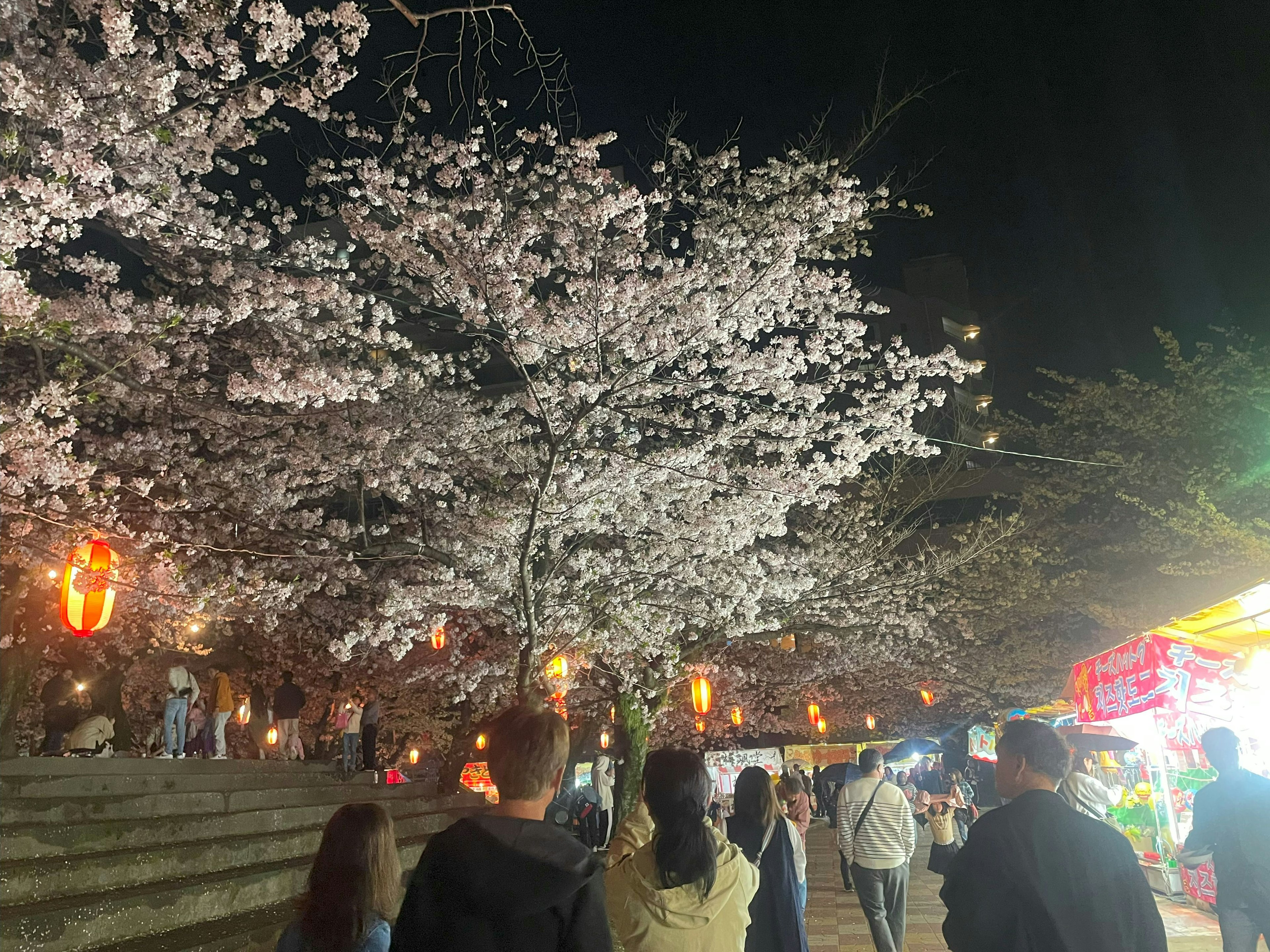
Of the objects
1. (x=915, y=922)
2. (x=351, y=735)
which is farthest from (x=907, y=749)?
(x=351, y=735)

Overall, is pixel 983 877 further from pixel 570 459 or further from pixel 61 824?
pixel 570 459

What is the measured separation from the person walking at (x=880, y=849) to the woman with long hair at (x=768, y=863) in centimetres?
205

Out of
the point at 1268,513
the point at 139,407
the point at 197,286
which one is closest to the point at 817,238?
the point at 197,286

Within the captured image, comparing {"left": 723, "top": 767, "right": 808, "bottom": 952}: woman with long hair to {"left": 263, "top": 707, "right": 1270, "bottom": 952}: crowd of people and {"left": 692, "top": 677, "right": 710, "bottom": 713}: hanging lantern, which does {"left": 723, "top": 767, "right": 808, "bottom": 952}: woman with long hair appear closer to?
{"left": 263, "top": 707, "right": 1270, "bottom": 952}: crowd of people

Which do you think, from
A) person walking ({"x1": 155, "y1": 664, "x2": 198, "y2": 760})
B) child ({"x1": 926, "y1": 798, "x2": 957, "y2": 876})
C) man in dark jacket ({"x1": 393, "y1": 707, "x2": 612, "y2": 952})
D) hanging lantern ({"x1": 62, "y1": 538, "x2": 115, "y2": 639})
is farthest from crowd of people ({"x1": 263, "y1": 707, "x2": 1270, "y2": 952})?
person walking ({"x1": 155, "y1": 664, "x2": 198, "y2": 760})

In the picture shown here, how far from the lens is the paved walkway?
299 inches

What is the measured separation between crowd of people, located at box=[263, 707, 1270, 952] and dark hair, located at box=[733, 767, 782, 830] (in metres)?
0.45

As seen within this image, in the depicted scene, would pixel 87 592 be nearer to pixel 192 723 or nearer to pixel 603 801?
pixel 192 723

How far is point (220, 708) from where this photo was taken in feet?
46.3

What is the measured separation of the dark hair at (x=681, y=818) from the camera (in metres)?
2.89

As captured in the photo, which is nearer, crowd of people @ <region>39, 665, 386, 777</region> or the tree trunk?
crowd of people @ <region>39, 665, 386, 777</region>

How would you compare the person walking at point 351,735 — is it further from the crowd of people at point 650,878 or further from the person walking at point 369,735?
the crowd of people at point 650,878

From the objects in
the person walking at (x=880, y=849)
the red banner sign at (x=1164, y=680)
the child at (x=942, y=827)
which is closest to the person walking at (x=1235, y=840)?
the person walking at (x=880, y=849)

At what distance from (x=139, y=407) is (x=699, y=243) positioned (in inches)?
293
